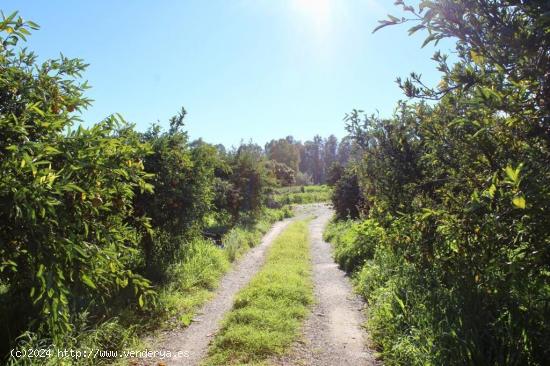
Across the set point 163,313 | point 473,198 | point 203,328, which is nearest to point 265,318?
point 203,328

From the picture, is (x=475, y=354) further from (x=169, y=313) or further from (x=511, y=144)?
(x=169, y=313)

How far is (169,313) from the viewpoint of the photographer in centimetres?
702

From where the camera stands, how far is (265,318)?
6414 millimetres

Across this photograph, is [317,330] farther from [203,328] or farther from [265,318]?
[203,328]

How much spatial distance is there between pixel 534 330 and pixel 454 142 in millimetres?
2031

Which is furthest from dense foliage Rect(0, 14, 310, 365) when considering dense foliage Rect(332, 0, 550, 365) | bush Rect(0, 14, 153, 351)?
dense foliage Rect(332, 0, 550, 365)

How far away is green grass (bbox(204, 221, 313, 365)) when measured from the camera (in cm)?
535

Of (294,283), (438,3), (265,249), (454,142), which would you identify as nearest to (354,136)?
→ (294,283)

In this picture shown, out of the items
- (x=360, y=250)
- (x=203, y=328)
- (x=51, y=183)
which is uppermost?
(x=51, y=183)

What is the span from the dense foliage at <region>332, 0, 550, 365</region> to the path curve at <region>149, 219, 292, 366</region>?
264 centimetres

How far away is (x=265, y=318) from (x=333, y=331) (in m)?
1.12

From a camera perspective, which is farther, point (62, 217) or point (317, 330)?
point (317, 330)

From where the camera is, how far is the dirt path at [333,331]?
530 cm

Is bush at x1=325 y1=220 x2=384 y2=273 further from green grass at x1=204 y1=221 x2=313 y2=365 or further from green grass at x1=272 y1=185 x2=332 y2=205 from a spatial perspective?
green grass at x1=272 y1=185 x2=332 y2=205
